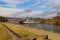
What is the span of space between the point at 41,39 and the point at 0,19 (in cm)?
4633

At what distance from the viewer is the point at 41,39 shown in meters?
4.14

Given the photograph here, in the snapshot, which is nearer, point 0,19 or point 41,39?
point 41,39

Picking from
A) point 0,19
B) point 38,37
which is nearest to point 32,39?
point 38,37

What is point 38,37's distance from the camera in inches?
165

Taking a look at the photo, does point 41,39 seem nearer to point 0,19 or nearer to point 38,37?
point 38,37

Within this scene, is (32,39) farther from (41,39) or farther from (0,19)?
(0,19)

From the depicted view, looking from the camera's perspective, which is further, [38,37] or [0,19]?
[0,19]

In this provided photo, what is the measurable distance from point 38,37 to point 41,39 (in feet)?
0.34

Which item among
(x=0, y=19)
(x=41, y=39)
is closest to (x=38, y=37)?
(x=41, y=39)

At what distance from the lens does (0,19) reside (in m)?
49.5

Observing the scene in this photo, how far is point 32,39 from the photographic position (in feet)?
13.5

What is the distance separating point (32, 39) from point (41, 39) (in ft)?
Result: 0.78

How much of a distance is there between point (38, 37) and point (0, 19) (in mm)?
46265

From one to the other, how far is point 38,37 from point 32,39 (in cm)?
18
